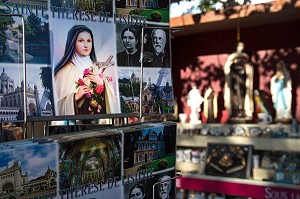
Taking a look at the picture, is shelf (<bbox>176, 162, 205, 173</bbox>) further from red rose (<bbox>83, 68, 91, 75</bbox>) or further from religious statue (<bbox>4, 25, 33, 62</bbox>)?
religious statue (<bbox>4, 25, 33, 62</bbox>)

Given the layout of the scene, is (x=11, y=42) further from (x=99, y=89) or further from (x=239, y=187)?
(x=239, y=187)

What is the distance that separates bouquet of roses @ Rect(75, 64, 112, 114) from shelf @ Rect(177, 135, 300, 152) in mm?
3060

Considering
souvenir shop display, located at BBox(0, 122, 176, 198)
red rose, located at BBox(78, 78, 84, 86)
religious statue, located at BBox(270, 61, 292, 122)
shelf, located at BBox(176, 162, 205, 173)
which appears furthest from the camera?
shelf, located at BBox(176, 162, 205, 173)

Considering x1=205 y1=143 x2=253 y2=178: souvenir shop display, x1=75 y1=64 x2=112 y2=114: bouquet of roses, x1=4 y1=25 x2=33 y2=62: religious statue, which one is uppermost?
x1=4 y1=25 x2=33 y2=62: religious statue

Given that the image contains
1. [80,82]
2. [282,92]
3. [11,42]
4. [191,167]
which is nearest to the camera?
[11,42]

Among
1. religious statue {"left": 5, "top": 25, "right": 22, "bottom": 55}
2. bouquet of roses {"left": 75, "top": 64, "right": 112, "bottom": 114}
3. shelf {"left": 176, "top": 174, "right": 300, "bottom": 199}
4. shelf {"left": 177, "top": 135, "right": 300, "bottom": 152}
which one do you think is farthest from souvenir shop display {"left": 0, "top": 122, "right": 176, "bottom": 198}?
shelf {"left": 177, "top": 135, "right": 300, "bottom": 152}

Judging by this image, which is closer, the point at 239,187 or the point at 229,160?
the point at 239,187

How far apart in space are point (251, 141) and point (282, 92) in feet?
1.77

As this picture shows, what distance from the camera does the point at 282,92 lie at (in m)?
3.81

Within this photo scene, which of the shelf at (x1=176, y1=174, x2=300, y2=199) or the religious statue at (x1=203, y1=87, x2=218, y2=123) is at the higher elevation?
the religious statue at (x1=203, y1=87, x2=218, y2=123)

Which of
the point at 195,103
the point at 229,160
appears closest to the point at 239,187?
the point at 229,160

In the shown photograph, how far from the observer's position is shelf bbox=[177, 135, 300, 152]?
3596 mm

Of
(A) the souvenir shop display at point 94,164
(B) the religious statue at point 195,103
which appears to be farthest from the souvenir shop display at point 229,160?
(A) the souvenir shop display at point 94,164

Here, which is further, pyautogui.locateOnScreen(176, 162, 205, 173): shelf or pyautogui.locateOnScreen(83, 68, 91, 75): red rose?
pyautogui.locateOnScreen(176, 162, 205, 173): shelf
